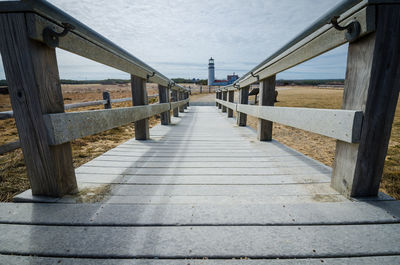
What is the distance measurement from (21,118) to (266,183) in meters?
1.79

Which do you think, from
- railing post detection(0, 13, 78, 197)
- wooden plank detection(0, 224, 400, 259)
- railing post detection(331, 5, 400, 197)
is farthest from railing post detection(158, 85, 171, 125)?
railing post detection(331, 5, 400, 197)

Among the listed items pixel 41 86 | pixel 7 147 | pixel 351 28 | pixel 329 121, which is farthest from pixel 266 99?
pixel 7 147

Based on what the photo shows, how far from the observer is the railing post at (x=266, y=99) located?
2.88m

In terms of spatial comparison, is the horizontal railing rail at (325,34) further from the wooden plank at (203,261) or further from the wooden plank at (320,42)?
the wooden plank at (203,261)

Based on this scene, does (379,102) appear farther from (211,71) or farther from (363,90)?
(211,71)

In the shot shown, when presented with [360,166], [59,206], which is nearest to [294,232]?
[360,166]

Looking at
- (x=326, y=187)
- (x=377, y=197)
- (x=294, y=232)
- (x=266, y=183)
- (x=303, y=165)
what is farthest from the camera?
(x=303, y=165)

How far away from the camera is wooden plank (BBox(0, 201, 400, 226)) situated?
103cm

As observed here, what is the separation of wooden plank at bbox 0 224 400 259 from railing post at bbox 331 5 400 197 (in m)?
0.33

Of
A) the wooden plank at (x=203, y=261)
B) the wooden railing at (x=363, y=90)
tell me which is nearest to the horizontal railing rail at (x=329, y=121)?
the wooden railing at (x=363, y=90)

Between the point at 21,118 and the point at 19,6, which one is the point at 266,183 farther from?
the point at 19,6

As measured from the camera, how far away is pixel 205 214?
109 centimetres

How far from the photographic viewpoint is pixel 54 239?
0.91 meters

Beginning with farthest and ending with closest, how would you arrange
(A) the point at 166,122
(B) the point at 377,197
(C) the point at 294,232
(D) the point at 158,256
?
(A) the point at 166,122 < (B) the point at 377,197 < (C) the point at 294,232 < (D) the point at 158,256
